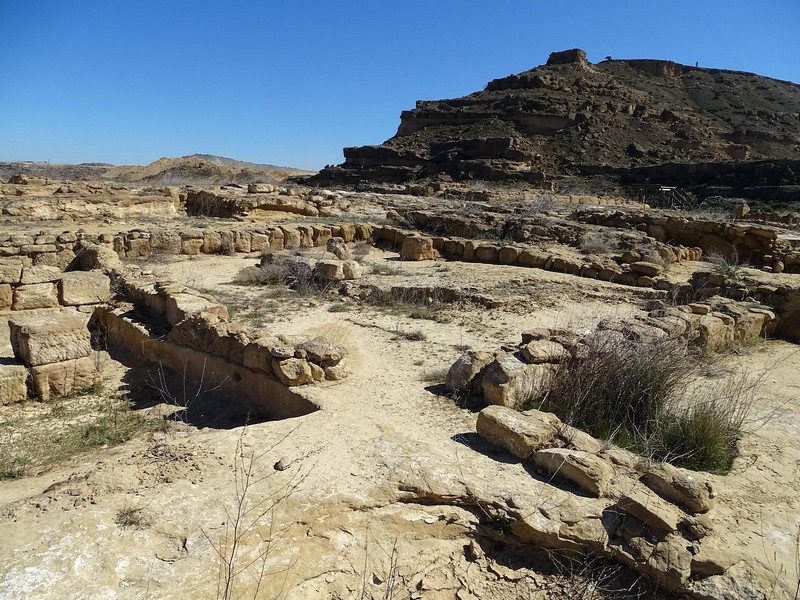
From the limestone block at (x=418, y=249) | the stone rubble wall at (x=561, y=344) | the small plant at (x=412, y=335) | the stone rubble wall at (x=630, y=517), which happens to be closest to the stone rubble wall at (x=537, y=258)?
the limestone block at (x=418, y=249)

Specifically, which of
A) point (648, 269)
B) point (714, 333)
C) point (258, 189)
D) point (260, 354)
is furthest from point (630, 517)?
point (258, 189)

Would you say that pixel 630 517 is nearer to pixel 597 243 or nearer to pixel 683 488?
pixel 683 488

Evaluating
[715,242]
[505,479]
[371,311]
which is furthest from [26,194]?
[715,242]

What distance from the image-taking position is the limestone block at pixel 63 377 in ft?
17.1

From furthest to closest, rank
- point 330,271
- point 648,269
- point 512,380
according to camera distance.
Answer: point 648,269 < point 330,271 < point 512,380

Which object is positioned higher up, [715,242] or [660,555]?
[715,242]

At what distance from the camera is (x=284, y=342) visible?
5.27 m

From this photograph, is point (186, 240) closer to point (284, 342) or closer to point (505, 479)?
→ point (284, 342)

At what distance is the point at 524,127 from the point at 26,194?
42429mm

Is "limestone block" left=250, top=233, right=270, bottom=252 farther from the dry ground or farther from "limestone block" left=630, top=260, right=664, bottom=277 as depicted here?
the dry ground

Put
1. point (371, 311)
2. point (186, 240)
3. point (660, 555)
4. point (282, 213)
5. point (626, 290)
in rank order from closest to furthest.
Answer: point (660, 555), point (371, 311), point (626, 290), point (186, 240), point (282, 213)

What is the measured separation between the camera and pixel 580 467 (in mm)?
3244

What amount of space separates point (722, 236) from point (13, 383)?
50.5ft

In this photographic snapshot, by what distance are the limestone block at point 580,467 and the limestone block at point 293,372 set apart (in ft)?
7.43
